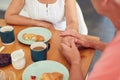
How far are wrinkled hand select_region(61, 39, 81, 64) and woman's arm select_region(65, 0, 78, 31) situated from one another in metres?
0.30

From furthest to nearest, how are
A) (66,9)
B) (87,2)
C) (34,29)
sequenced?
(87,2), (66,9), (34,29)

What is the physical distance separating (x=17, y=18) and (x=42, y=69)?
0.61 metres

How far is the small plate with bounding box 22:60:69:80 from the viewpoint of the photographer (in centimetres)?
116

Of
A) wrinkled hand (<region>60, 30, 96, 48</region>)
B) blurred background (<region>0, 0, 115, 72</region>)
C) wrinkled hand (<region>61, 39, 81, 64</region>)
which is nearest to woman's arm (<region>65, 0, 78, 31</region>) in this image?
wrinkled hand (<region>60, 30, 96, 48</region>)

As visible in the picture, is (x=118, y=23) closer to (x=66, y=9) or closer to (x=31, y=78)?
(x=31, y=78)

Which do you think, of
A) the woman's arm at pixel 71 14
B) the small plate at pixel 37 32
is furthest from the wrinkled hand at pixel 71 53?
the woman's arm at pixel 71 14

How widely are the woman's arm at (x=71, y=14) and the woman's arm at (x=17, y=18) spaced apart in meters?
0.14

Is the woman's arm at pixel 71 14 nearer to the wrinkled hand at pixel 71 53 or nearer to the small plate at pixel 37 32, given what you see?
the small plate at pixel 37 32

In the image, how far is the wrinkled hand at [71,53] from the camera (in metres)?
1.23

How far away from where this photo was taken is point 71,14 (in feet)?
5.59

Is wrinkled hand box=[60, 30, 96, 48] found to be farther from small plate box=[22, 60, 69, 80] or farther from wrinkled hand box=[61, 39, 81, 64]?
small plate box=[22, 60, 69, 80]

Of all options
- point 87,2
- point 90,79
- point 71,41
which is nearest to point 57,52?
point 71,41

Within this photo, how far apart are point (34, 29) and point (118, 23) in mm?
899

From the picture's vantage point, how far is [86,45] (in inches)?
53.1
